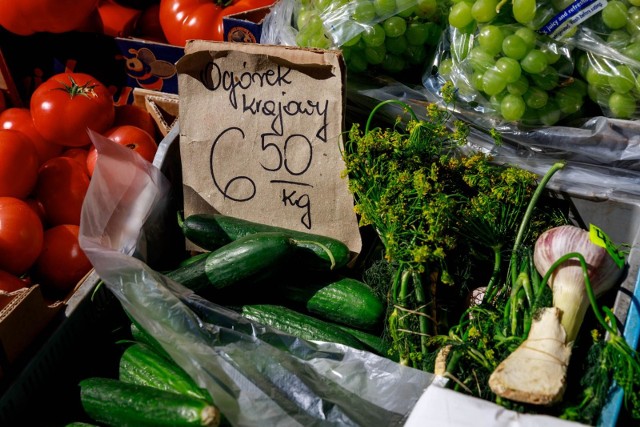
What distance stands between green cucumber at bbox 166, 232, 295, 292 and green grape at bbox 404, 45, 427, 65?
71 centimetres

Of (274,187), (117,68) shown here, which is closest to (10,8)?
(117,68)

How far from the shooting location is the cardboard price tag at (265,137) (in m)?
1.64

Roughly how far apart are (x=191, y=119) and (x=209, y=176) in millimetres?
176

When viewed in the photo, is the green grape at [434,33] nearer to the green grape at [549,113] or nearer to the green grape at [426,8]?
the green grape at [426,8]

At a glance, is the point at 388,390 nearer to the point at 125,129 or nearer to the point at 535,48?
the point at 535,48

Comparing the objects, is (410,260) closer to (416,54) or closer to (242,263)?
(242,263)

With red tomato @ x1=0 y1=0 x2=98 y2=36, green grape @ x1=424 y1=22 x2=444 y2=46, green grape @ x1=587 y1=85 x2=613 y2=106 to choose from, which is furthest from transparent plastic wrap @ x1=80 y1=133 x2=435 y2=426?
red tomato @ x1=0 y1=0 x2=98 y2=36

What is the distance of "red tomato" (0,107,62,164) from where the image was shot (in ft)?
7.04

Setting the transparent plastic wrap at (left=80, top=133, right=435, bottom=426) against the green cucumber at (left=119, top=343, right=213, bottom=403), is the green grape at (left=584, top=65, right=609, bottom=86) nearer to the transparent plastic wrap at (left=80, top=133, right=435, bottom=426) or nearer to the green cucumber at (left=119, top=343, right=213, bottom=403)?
the transparent plastic wrap at (left=80, top=133, right=435, bottom=426)

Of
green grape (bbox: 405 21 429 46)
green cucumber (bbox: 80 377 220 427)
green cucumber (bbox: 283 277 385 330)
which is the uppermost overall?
green grape (bbox: 405 21 429 46)

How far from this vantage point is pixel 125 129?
208cm

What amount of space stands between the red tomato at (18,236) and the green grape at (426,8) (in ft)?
4.22

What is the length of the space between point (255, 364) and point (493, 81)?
0.93 meters

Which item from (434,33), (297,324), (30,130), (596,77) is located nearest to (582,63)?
(596,77)
